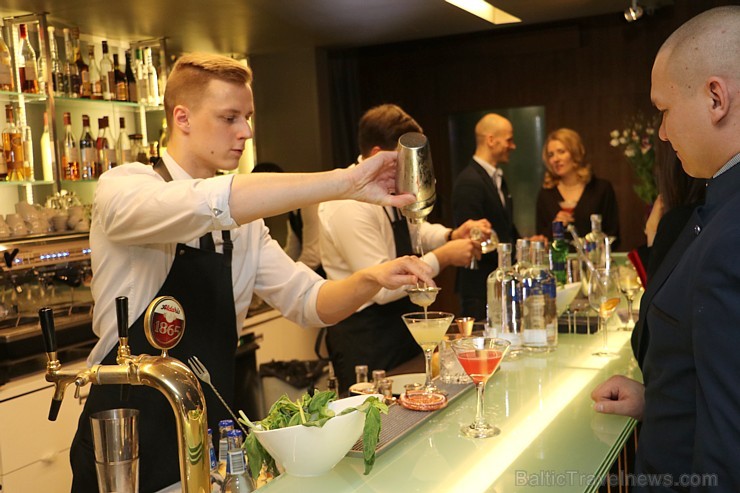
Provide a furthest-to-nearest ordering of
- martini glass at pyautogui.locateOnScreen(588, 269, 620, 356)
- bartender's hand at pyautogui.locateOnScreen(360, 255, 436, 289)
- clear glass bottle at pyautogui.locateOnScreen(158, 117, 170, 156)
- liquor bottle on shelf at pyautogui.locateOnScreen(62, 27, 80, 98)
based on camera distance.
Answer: clear glass bottle at pyautogui.locateOnScreen(158, 117, 170, 156) < liquor bottle on shelf at pyautogui.locateOnScreen(62, 27, 80, 98) < martini glass at pyautogui.locateOnScreen(588, 269, 620, 356) < bartender's hand at pyautogui.locateOnScreen(360, 255, 436, 289)

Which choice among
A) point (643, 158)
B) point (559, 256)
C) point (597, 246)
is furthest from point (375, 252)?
point (643, 158)

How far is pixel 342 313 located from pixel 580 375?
27.8 inches

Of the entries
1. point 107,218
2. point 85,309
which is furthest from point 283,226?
point 107,218

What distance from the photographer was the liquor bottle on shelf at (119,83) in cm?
502

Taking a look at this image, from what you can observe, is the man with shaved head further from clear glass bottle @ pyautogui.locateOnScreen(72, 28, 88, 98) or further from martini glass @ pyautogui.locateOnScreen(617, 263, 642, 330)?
clear glass bottle @ pyautogui.locateOnScreen(72, 28, 88, 98)

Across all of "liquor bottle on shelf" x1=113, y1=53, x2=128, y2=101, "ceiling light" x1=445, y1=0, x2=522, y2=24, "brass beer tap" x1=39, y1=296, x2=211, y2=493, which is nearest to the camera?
"brass beer tap" x1=39, y1=296, x2=211, y2=493

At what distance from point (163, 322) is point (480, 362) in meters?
0.65

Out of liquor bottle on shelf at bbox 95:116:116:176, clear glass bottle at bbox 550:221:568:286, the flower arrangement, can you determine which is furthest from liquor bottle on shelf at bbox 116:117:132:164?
the flower arrangement

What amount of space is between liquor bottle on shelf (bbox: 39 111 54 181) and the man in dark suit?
2.41 meters

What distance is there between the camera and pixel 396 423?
1692 mm

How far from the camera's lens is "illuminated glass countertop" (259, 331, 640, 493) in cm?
144

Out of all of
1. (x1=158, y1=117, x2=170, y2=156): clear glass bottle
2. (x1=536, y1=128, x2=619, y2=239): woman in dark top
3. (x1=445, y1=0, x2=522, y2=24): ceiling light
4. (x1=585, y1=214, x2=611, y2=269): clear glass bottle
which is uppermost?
(x1=445, y1=0, x2=522, y2=24): ceiling light

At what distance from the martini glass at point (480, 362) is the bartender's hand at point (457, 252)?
1795mm

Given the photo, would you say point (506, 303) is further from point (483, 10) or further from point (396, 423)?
point (483, 10)
